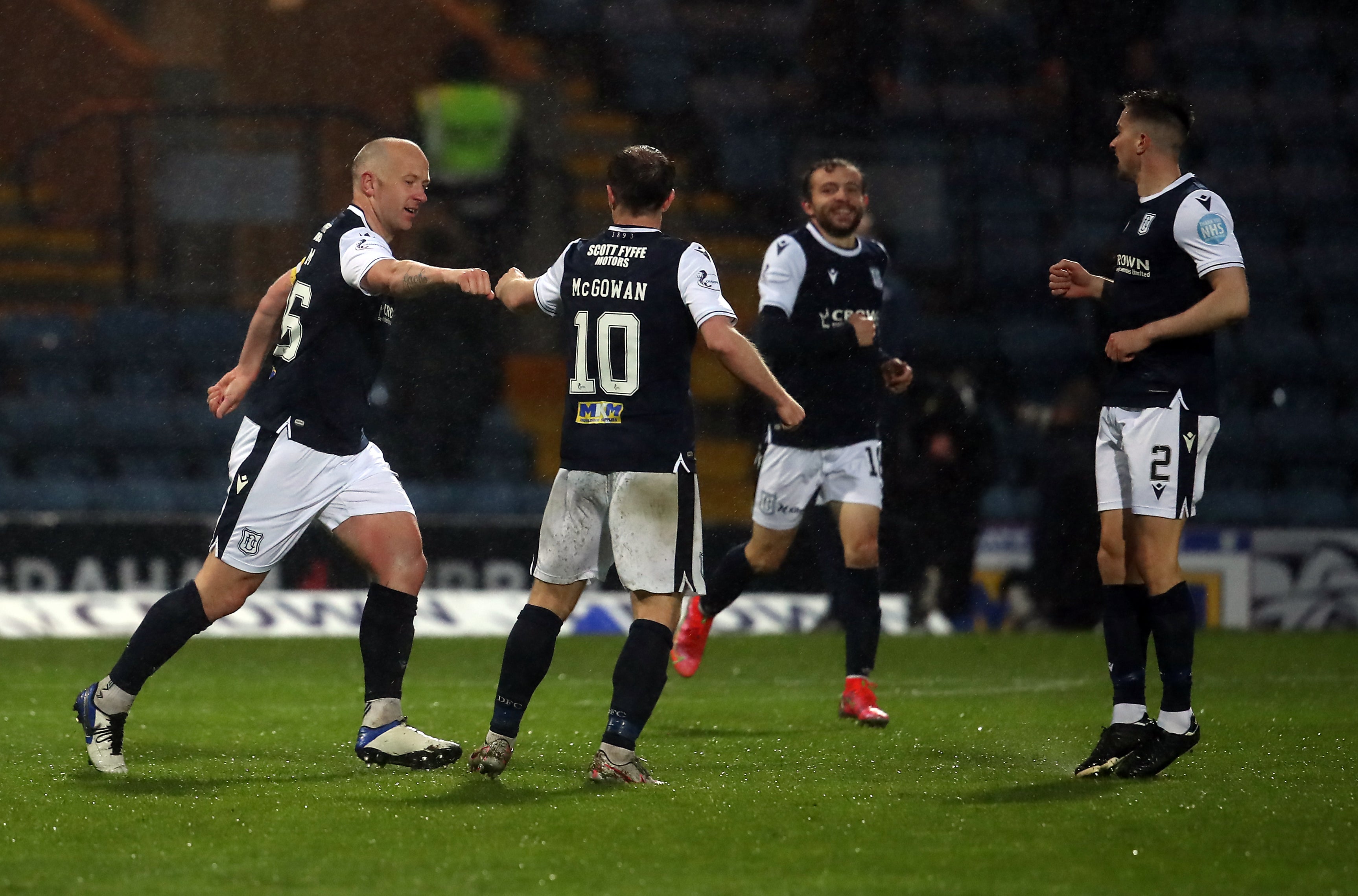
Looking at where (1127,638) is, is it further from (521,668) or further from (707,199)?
(707,199)

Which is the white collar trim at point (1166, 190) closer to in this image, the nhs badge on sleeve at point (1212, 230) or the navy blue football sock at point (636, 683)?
the nhs badge on sleeve at point (1212, 230)

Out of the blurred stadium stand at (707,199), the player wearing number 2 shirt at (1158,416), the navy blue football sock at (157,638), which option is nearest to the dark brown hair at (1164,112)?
the player wearing number 2 shirt at (1158,416)

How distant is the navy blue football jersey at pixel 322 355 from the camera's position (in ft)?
17.2

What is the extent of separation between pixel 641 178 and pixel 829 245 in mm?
2027

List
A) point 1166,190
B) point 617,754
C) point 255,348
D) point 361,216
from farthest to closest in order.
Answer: point 255,348 < point 361,216 < point 1166,190 < point 617,754

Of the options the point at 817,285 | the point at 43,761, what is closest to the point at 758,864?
the point at 43,761

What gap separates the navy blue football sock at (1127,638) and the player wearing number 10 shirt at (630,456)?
4.01 ft

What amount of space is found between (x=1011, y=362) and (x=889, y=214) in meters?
1.50

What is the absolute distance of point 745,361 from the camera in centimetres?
485

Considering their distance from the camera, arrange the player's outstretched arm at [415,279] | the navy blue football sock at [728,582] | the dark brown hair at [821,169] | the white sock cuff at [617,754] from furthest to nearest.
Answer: the navy blue football sock at [728,582]
the dark brown hair at [821,169]
the white sock cuff at [617,754]
the player's outstretched arm at [415,279]

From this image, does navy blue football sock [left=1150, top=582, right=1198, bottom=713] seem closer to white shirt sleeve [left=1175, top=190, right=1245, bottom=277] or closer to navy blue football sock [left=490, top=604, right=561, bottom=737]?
white shirt sleeve [left=1175, top=190, right=1245, bottom=277]

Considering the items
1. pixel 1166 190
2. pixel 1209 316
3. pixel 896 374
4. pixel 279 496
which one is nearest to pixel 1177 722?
pixel 1209 316

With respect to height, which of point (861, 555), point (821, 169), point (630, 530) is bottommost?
point (861, 555)

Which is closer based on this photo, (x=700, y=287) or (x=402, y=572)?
(x=700, y=287)
